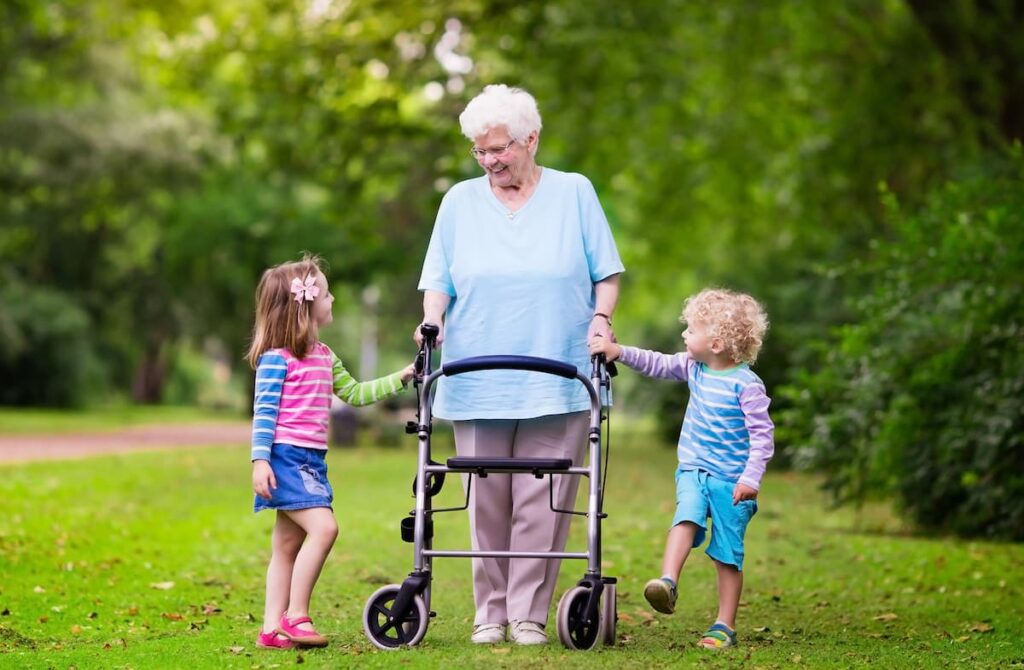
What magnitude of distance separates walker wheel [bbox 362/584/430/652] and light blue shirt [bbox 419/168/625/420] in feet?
2.40

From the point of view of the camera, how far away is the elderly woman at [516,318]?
5516 millimetres

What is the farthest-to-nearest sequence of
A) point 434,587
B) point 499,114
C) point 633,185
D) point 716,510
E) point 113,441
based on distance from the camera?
point 633,185
point 113,441
point 434,587
point 716,510
point 499,114

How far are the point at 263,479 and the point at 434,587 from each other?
2.88 meters

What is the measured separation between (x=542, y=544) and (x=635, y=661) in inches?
25.3

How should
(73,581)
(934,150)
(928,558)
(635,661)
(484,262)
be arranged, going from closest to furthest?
1. (635,661)
2. (484,262)
3. (73,581)
4. (928,558)
5. (934,150)

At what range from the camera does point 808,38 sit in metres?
20.5

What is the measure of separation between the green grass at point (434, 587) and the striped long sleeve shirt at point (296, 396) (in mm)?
812

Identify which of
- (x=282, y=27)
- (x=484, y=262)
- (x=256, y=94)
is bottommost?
(x=484, y=262)

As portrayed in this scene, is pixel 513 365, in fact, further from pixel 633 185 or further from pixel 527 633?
pixel 633 185

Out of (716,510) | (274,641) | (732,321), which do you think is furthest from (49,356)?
(732,321)

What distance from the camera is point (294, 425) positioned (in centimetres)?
550

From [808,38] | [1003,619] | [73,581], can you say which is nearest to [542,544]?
[1003,619]

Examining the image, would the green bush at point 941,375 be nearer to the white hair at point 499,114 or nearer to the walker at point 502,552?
the white hair at point 499,114

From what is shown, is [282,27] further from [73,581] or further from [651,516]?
[73,581]
